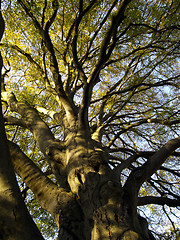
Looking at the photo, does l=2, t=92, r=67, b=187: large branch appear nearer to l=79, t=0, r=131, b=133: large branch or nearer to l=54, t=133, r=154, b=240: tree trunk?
l=54, t=133, r=154, b=240: tree trunk

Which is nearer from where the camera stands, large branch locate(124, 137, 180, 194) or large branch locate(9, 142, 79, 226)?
large branch locate(9, 142, 79, 226)

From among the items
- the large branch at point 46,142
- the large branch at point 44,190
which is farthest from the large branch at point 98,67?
the large branch at point 44,190

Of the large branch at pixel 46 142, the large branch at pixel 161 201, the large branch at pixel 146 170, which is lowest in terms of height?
the large branch at pixel 161 201

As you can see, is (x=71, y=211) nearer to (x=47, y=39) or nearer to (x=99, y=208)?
(x=99, y=208)

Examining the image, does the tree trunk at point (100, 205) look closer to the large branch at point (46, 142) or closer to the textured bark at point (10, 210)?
the large branch at point (46, 142)

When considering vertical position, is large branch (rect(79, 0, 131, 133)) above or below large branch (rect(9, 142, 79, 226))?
above

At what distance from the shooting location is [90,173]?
186 cm

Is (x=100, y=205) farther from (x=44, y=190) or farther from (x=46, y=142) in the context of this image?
(x=46, y=142)

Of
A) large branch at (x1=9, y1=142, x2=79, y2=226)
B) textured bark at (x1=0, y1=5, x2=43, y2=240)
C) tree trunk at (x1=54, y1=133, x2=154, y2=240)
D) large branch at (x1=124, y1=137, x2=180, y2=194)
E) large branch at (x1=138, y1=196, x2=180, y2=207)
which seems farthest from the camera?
large branch at (x1=138, y1=196, x2=180, y2=207)

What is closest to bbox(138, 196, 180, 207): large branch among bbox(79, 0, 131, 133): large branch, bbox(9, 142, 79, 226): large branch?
bbox(9, 142, 79, 226): large branch

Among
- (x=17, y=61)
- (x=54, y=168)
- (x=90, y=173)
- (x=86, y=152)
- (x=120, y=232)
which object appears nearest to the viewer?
(x=120, y=232)

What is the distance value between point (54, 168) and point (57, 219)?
83 centimetres

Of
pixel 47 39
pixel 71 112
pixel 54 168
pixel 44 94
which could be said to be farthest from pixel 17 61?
pixel 54 168

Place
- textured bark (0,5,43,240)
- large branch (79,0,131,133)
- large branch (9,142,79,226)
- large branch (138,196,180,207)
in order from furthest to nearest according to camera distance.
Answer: large branch (79,0,131,133)
large branch (138,196,180,207)
large branch (9,142,79,226)
textured bark (0,5,43,240)
